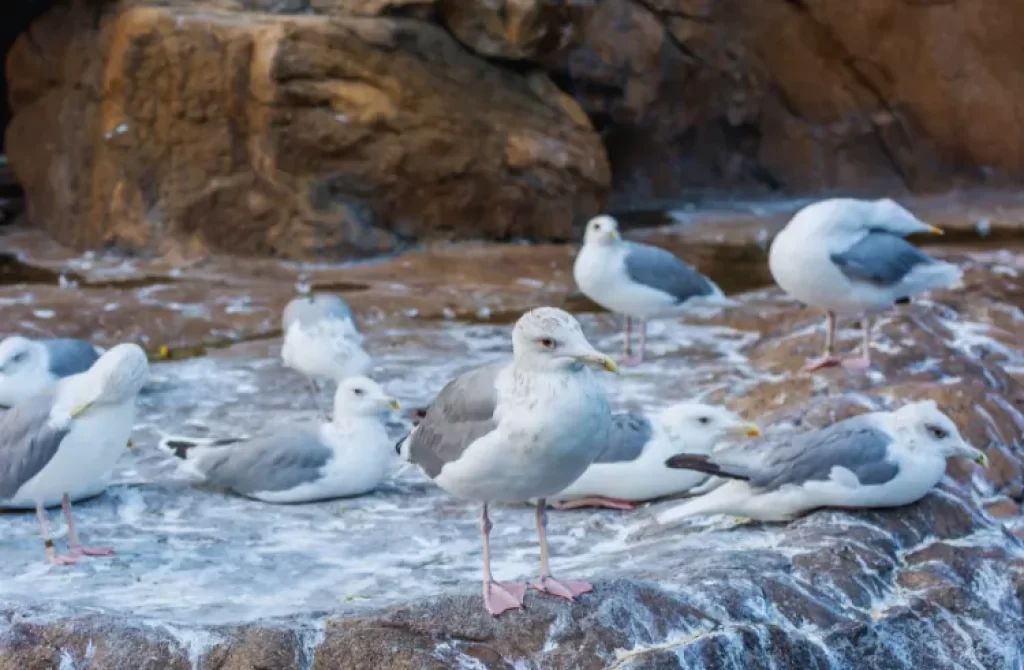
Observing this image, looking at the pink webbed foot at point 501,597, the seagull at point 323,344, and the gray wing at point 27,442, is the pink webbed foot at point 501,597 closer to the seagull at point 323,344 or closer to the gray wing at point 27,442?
the gray wing at point 27,442

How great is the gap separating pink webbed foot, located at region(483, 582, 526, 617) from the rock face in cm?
715

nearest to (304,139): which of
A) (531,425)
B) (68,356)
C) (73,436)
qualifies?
(68,356)

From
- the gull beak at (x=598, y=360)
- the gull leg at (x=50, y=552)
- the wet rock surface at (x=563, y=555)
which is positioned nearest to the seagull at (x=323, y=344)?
the wet rock surface at (x=563, y=555)

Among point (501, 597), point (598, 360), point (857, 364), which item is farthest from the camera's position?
point (857, 364)

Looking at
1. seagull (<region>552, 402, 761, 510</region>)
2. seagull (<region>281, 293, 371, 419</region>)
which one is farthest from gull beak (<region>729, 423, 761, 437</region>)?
seagull (<region>281, 293, 371, 419</region>)

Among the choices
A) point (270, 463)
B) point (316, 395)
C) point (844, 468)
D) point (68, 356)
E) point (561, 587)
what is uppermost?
point (561, 587)

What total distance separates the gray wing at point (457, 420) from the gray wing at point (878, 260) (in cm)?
305

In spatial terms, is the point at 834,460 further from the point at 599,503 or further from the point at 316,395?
the point at 316,395

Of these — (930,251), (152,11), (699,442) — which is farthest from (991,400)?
(152,11)

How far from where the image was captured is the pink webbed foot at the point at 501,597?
341cm

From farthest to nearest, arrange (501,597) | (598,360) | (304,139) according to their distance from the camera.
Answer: (304,139), (501,597), (598,360)

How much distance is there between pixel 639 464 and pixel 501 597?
165 cm

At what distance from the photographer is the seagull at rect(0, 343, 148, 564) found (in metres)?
4.38

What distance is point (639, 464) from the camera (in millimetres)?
5012
